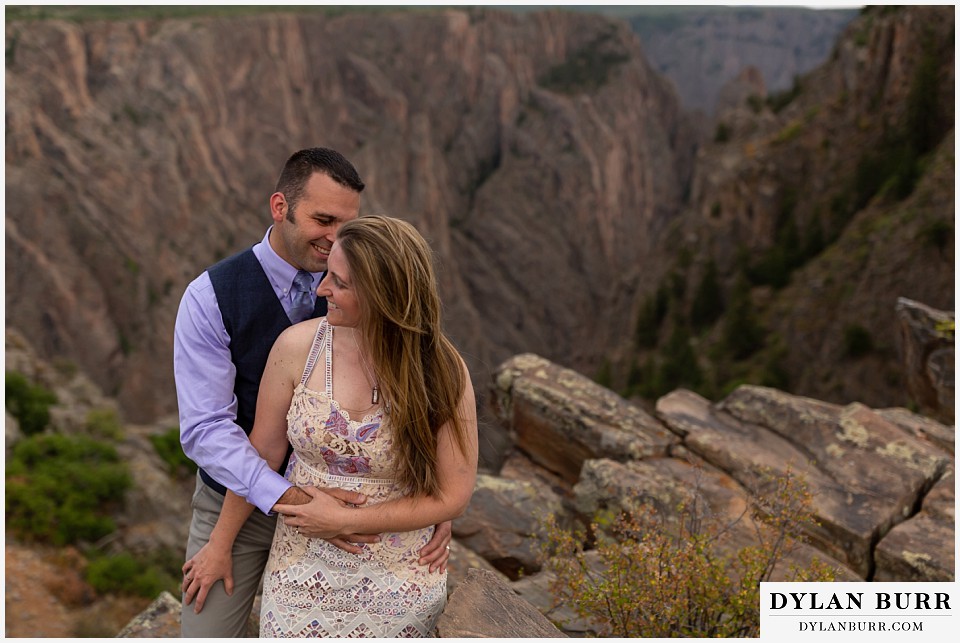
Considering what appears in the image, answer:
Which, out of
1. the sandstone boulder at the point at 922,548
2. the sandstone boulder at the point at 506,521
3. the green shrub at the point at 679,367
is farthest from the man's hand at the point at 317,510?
the green shrub at the point at 679,367

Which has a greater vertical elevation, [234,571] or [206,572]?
[206,572]

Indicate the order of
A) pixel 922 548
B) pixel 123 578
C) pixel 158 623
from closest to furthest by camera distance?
pixel 158 623 < pixel 922 548 < pixel 123 578

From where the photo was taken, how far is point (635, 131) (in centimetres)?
10556

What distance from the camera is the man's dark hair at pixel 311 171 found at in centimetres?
384

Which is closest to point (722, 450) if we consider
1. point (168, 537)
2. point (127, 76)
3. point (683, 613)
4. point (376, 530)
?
point (683, 613)

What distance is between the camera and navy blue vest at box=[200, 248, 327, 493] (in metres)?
3.84

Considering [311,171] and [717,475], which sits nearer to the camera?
[311,171]

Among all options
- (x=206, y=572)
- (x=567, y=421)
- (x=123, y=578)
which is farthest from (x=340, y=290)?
(x=123, y=578)

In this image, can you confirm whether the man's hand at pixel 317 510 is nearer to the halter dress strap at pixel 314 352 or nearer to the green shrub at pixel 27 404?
the halter dress strap at pixel 314 352

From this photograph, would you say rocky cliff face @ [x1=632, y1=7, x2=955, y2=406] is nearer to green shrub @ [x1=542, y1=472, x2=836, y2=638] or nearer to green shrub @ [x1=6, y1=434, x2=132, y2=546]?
green shrub @ [x1=6, y1=434, x2=132, y2=546]

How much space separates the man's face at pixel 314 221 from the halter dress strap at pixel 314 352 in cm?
51

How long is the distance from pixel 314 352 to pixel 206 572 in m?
1.36

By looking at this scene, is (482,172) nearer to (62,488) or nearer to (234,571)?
(62,488)

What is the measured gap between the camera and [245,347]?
389 centimetres
